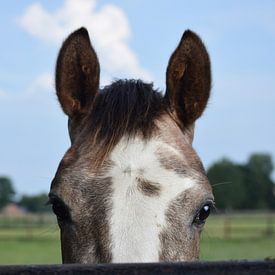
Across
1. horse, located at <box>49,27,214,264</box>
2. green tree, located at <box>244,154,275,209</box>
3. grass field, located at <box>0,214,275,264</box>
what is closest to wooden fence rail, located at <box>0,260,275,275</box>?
horse, located at <box>49,27,214,264</box>

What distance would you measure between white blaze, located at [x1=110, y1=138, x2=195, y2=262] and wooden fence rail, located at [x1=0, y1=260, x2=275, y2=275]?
46 centimetres

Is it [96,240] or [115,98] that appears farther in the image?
[115,98]

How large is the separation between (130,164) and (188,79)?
85cm

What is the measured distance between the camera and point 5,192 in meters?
69.1

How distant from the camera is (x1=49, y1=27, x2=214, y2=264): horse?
2.70 metres

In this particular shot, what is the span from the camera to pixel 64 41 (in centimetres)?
355

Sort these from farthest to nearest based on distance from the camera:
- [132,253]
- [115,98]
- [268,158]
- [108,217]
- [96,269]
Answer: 1. [268,158]
2. [115,98]
3. [108,217]
4. [132,253]
5. [96,269]

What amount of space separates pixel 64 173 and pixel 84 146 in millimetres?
218

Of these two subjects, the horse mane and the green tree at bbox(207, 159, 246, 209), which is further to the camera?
the green tree at bbox(207, 159, 246, 209)

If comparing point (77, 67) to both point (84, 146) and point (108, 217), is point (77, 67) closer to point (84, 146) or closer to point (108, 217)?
point (84, 146)

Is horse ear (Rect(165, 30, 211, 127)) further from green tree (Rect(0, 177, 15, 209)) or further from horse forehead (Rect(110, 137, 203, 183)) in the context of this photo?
green tree (Rect(0, 177, 15, 209))

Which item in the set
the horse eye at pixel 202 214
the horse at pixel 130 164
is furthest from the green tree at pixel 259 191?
the horse eye at pixel 202 214

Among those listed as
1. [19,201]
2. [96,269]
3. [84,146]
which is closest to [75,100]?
[84,146]

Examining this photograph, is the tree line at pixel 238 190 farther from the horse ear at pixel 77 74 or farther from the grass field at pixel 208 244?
the horse ear at pixel 77 74
